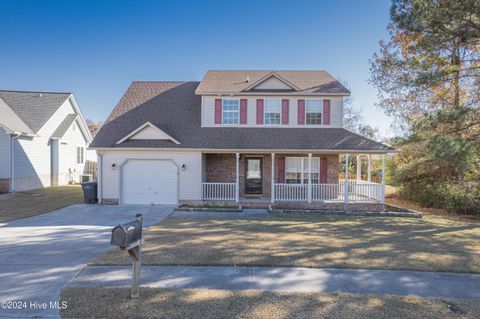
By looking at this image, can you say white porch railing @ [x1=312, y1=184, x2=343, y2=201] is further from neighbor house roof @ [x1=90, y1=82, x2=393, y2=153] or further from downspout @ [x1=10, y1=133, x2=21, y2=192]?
downspout @ [x1=10, y1=133, x2=21, y2=192]

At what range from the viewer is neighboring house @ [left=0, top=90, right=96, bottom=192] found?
55.9ft

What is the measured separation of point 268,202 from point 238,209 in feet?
6.86

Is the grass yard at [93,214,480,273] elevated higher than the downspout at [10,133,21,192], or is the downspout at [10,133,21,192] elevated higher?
the downspout at [10,133,21,192]

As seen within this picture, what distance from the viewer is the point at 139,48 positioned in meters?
19.3

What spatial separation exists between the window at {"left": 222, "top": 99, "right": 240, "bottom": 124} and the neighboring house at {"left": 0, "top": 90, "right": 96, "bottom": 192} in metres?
13.7

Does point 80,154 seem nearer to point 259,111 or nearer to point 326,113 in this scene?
point 259,111

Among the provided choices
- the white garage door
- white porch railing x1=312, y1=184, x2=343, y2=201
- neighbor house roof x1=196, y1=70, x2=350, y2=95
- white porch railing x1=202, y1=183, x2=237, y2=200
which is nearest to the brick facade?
white porch railing x1=312, y1=184, x2=343, y2=201

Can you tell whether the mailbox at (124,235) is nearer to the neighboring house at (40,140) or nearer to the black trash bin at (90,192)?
the black trash bin at (90,192)

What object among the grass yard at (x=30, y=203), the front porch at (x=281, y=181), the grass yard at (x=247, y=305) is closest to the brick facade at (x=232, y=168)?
the front porch at (x=281, y=181)

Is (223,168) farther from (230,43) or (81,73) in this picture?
(81,73)

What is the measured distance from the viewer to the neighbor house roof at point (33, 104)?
20.0m

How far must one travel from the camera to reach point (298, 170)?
582 inches

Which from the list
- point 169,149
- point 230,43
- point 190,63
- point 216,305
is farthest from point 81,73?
point 216,305

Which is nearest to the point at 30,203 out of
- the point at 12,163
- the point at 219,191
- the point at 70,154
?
the point at 12,163
